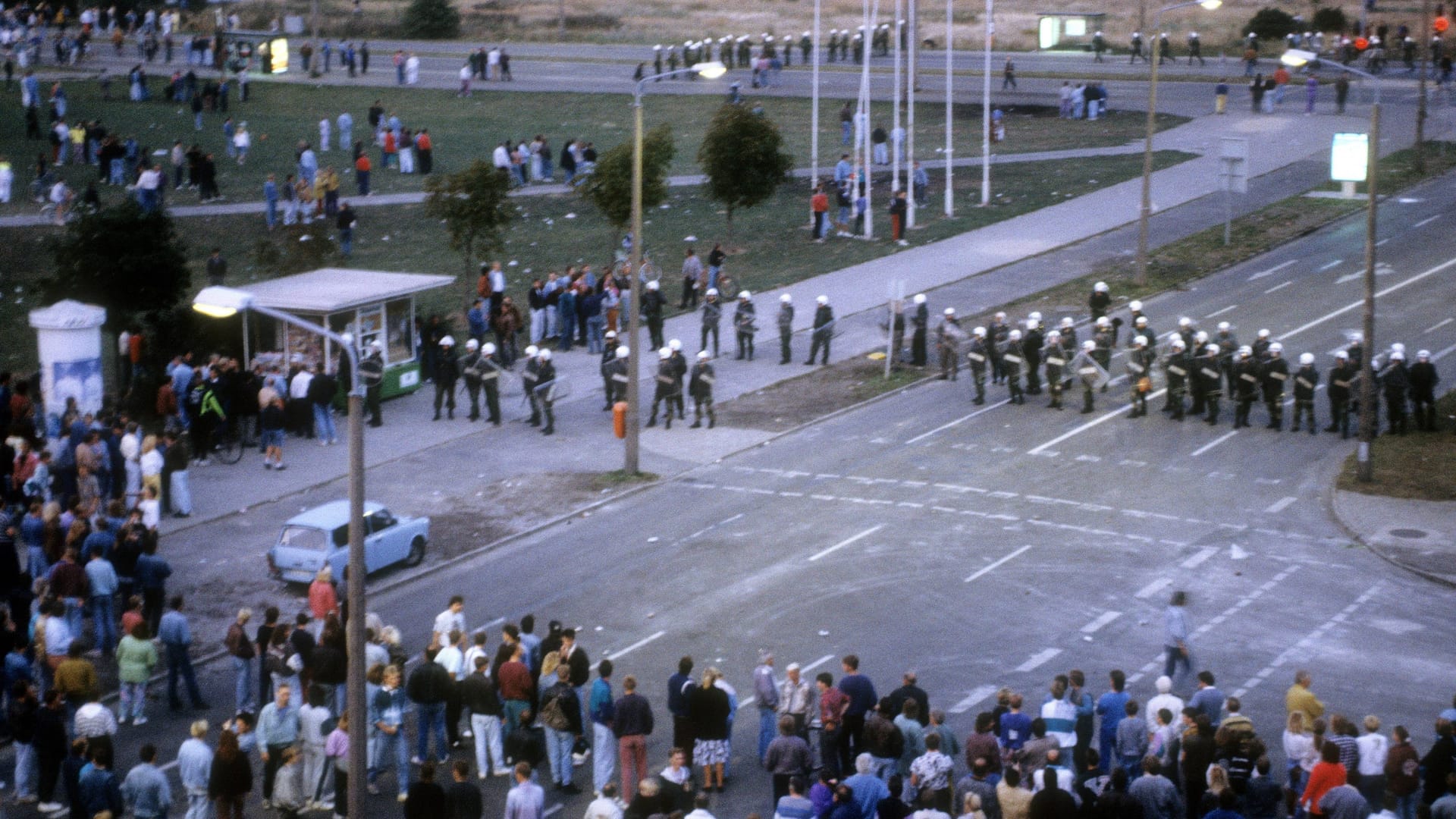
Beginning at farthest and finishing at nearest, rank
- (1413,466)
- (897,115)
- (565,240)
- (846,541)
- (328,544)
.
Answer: (897,115) < (565,240) < (1413,466) < (846,541) < (328,544)

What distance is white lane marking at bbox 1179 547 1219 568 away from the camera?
25359mm

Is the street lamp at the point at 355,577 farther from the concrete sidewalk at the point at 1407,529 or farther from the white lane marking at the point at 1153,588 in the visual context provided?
the concrete sidewalk at the point at 1407,529

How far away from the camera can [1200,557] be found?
25.7 m

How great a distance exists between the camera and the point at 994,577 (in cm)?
2481

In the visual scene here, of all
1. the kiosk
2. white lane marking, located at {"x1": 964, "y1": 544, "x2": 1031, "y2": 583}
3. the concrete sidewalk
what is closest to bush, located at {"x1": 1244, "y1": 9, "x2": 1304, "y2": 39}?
the kiosk

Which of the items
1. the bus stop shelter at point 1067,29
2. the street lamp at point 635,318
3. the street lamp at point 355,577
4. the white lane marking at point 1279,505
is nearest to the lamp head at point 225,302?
the street lamp at point 355,577

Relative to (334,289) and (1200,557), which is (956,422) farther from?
(334,289)

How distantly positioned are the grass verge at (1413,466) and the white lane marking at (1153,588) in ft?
19.3

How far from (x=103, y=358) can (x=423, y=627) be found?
14.1m

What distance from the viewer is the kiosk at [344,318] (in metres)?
33.0

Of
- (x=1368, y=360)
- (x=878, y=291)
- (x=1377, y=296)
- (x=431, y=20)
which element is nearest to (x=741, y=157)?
(x=878, y=291)

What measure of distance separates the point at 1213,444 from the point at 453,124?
A: 3848 cm

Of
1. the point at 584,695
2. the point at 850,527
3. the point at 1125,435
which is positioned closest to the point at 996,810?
the point at 584,695

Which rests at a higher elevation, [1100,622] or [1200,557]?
[1200,557]
